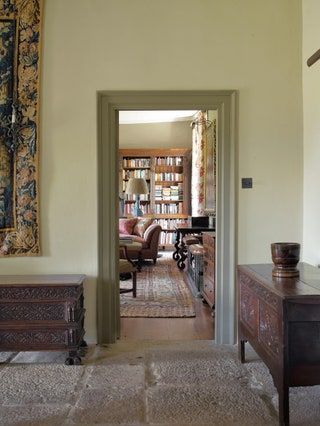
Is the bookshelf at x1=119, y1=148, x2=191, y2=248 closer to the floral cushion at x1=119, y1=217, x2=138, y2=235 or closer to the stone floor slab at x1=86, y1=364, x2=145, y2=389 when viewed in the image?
the floral cushion at x1=119, y1=217, x2=138, y2=235

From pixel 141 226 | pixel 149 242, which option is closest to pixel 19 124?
pixel 149 242

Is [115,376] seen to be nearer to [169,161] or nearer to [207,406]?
[207,406]

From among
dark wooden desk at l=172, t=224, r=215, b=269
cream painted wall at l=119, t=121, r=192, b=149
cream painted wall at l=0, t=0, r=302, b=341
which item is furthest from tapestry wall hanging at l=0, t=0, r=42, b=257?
cream painted wall at l=119, t=121, r=192, b=149

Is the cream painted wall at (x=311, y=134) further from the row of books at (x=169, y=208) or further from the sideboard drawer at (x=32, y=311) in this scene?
the row of books at (x=169, y=208)

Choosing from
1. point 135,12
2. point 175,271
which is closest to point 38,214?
point 135,12

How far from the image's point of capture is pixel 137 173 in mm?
9242

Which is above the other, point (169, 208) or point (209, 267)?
point (169, 208)

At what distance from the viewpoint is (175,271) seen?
7.04 meters

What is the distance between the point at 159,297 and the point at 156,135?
538 centimetres

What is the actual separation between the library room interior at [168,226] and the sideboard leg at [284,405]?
1.53 metres

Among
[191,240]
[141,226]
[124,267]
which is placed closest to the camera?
[124,267]

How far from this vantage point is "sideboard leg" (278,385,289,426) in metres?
2.09

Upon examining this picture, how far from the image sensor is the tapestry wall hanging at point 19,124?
3.33 meters

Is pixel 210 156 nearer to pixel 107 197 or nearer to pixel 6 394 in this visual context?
pixel 107 197
